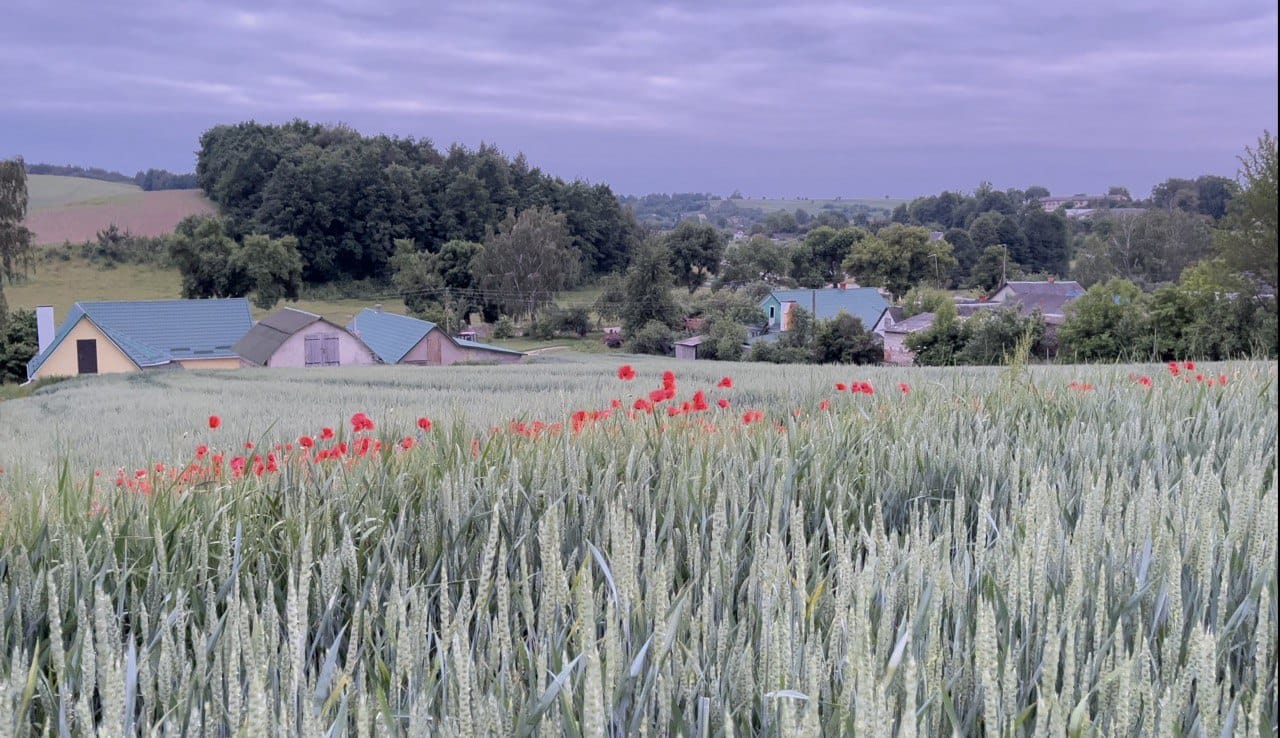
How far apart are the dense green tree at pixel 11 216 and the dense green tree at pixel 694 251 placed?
43.8 m

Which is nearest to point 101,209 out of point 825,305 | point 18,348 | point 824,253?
point 18,348

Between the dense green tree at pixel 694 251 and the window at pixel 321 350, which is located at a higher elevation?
the dense green tree at pixel 694 251

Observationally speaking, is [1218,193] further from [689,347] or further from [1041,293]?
[1041,293]

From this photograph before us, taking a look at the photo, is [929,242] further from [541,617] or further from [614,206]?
[541,617]

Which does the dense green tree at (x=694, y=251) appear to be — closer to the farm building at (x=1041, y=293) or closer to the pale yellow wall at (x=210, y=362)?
the farm building at (x=1041, y=293)

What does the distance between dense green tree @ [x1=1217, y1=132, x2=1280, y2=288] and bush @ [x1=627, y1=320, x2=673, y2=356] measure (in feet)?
164

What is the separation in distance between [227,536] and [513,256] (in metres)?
56.5

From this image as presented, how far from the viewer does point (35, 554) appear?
7.18ft

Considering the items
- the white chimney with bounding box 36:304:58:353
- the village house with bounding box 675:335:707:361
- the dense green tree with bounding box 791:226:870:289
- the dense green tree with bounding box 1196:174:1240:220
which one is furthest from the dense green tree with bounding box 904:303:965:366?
the dense green tree with bounding box 1196:174:1240:220

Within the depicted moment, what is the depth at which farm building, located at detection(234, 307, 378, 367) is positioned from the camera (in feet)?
121

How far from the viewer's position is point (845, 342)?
152ft

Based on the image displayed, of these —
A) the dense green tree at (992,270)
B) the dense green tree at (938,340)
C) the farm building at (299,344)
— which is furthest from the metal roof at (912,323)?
the farm building at (299,344)

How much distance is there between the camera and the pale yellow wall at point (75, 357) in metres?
36.3

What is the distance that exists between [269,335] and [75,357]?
745 centimetres
